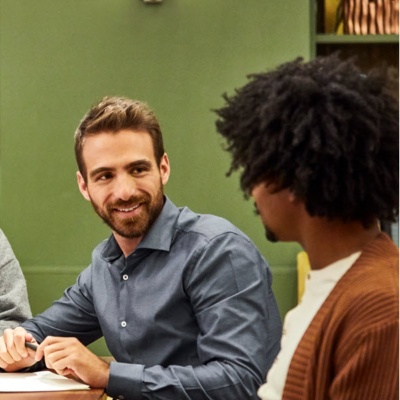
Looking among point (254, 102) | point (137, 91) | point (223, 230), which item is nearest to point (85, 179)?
point (223, 230)

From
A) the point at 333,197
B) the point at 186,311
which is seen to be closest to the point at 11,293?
the point at 186,311

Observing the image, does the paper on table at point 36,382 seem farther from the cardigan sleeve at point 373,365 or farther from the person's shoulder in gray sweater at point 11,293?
the cardigan sleeve at point 373,365

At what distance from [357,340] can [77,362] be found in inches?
34.7

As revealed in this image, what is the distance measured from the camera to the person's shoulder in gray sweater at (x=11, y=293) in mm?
2355

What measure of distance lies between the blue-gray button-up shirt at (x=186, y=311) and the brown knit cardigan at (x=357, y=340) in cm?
71

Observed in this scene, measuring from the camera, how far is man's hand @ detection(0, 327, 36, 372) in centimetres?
183

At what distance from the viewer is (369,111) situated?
34.8 inches

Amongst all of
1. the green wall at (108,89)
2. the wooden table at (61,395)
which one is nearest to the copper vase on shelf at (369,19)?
the green wall at (108,89)

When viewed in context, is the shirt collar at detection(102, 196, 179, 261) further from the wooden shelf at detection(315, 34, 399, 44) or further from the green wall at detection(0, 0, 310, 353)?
the wooden shelf at detection(315, 34, 399, 44)

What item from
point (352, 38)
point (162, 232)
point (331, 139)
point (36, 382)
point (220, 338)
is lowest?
point (36, 382)

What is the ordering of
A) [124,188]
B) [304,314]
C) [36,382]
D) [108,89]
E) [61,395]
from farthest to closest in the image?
[108,89]
[124,188]
[36,382]
[61,395]
[304,314]

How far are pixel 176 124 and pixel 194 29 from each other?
371 mm

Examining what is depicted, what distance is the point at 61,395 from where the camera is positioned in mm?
1614

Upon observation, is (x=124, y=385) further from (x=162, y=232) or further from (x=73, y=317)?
(x=73, y=317)
